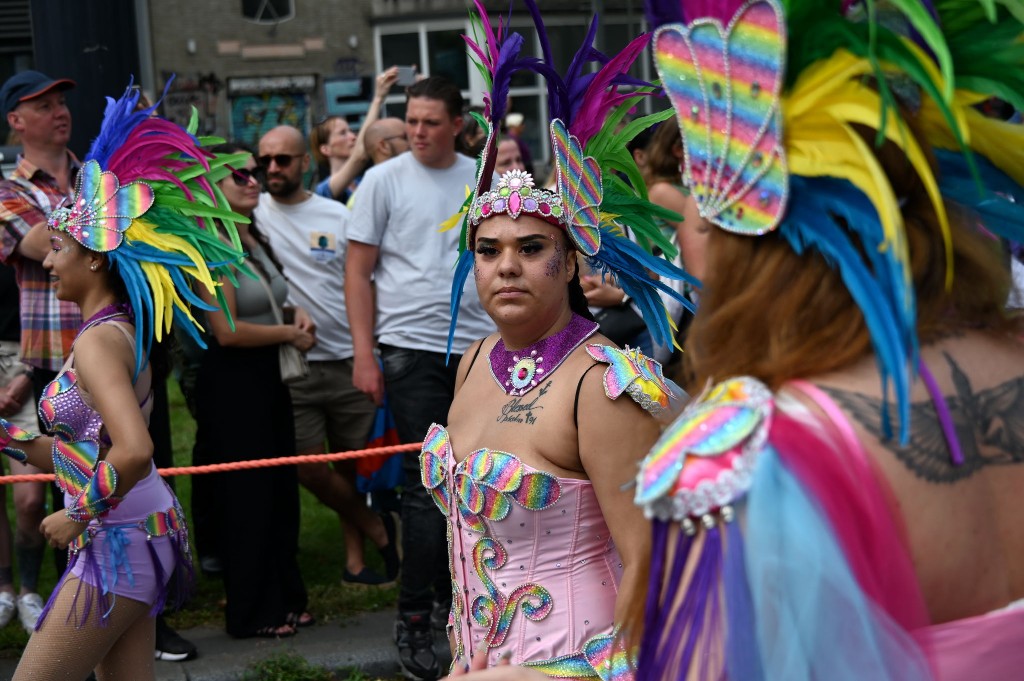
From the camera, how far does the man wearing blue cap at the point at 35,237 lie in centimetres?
557

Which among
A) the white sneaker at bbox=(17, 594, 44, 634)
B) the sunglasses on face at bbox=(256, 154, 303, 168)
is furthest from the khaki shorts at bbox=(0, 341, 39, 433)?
the sunglasses on face at bbox=(256, 154, 303, 168)

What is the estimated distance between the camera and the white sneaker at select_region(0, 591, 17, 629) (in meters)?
6.02

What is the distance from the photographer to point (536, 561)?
3086 millimetres

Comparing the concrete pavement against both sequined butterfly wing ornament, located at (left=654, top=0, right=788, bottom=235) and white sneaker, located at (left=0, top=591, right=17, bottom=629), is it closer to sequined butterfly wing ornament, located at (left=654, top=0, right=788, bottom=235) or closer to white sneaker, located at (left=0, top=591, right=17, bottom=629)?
white sneaker, located at (left=0, top=591, right=17, bottom=629)

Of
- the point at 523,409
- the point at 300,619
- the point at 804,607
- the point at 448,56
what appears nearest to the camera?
the point at 804,607

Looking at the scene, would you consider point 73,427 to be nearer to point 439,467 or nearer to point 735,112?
point 439,467

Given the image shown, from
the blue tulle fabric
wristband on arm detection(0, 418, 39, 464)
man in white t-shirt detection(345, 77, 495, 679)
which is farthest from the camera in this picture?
man in white t-shirt detection(345, 77, 495, 679)

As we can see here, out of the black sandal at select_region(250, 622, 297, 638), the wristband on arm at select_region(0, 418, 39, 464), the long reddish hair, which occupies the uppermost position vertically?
the long reddish hair

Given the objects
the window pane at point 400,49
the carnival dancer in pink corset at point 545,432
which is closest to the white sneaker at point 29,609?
the carnival dancer in pink corset at point 545,432

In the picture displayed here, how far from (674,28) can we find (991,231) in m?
0.58

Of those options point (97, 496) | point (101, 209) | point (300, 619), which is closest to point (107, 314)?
point (101, 209)

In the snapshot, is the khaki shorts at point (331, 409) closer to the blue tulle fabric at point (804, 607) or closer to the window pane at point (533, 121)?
the blue tulle fabric at point (804, 607)

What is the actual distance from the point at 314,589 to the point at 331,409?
36.8 inches

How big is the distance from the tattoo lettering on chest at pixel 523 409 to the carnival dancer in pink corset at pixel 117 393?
4.18 feet
